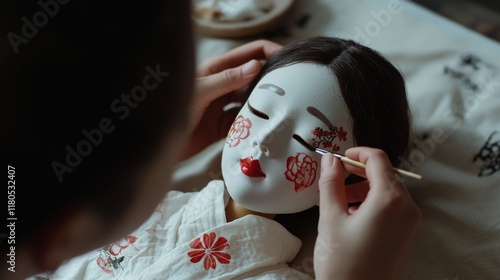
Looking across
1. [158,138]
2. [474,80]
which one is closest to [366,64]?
[474,80]

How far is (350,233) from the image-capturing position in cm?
71

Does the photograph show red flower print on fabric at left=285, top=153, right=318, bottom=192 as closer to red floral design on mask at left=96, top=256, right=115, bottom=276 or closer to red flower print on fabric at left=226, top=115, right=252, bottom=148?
red flower print on fabric at left=226, top=115, right=252, bottom=148

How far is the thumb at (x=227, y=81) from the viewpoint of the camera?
1034mm

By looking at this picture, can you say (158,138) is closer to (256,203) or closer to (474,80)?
(256,203)

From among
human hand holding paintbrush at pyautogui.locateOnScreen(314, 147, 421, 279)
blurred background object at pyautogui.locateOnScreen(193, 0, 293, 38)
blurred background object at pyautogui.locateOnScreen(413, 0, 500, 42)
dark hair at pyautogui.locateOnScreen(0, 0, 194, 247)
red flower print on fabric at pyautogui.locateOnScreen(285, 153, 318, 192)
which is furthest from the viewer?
blurred background object at pyautogui.locateOnScreen(413, 0, 500, 42)

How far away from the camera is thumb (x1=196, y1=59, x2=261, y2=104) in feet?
3.39

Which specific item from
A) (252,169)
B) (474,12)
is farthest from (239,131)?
(474,12)

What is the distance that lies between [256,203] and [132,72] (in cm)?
48

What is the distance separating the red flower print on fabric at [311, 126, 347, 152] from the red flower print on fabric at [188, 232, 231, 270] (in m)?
0.22

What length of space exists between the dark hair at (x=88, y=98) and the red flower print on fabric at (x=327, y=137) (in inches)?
15.4

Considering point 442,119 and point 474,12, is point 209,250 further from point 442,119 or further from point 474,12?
A: point 474,12

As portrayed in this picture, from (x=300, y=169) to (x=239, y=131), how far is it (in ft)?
0.41

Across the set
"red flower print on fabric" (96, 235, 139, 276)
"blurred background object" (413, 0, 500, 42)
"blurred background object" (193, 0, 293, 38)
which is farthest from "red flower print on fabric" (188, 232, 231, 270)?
"blurred background object" (413, 0, 500, 42)

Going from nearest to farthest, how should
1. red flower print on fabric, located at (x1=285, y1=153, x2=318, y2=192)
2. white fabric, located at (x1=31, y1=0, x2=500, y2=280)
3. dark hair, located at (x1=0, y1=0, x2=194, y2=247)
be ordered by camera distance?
dark hair, located at (x1=0, y1=0, x2=194, y2=247), red flower print on fabric, located at (x1=285, y1=153, x2=318, y2=192), white fabric, located at (x1=31, y1=0, x2=500, y2=280)
